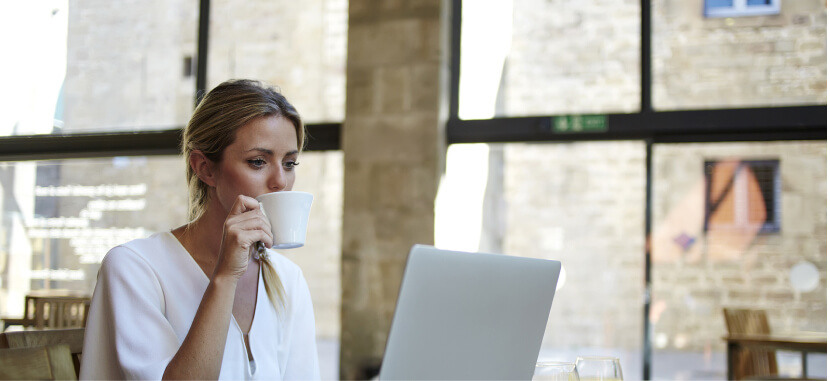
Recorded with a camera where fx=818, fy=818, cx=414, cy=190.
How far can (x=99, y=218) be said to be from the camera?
564cm

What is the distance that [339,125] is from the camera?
16.6 feet

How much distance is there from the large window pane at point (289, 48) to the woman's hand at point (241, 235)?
148 inches

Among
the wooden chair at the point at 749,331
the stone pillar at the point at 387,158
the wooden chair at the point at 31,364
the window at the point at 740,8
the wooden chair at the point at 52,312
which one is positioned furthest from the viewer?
the stone pillar at the point at 387,158

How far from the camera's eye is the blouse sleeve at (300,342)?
177 centimetres

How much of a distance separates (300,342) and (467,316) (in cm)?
67

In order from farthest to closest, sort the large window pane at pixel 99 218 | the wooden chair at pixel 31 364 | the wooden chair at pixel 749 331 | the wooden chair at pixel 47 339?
the large window pane at pixel 99 218 < the wooden chair at pixel 749 331 < the wooden chair at pixel 47 339 < the wooden chair at pixel 31 364

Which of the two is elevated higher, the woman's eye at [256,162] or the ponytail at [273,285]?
the woman's eye at [256,162]

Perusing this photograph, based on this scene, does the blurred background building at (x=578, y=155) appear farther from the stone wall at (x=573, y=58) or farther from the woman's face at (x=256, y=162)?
the woman's face at (x=256, y=162)

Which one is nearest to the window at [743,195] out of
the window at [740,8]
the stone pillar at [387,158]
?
the window at [740,8]

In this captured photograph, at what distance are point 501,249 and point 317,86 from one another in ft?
5.22

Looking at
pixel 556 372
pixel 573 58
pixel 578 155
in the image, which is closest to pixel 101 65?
pixel 573 58

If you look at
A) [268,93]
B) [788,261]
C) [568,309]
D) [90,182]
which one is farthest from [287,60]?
[268,93]

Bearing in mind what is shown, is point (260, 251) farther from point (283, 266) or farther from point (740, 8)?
point (740, 8)

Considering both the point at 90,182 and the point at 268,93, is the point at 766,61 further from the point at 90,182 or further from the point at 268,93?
the point at 90,182
